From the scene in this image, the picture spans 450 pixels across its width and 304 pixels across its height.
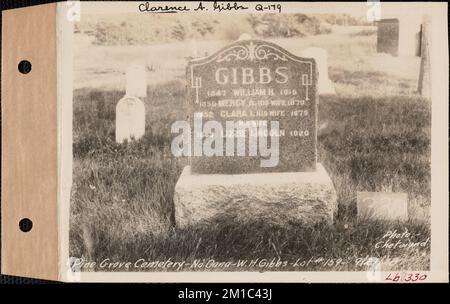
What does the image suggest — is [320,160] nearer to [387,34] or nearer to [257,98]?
[257,98]

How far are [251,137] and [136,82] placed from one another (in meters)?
0.67

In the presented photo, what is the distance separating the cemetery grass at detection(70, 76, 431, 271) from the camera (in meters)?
2.37

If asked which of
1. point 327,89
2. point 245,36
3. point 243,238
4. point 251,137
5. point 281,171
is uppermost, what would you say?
point 245,36

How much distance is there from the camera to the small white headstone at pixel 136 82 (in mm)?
2387

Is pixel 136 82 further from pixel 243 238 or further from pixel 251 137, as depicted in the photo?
pixel 243 238

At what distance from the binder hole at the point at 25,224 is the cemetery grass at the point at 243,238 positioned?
0.74 ft

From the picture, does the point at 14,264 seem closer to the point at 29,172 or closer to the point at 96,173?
the point at 29,172

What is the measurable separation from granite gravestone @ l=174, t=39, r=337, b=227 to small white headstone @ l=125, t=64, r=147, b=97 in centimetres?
25

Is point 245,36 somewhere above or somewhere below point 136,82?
above

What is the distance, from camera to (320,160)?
7.83 ft

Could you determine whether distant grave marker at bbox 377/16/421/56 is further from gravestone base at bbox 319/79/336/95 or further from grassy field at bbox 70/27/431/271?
gravestone base at bbox 319/79/336/95

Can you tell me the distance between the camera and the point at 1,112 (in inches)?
94.5

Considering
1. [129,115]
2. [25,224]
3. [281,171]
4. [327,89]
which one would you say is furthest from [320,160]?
[25,224]

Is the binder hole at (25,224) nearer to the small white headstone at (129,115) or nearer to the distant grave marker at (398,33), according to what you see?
the small white headstone at (129,115)
